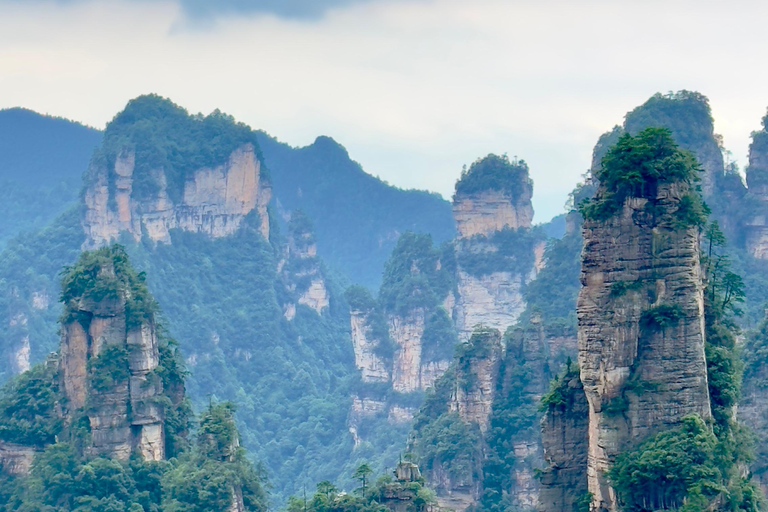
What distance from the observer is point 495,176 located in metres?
137

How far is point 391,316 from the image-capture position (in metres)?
136

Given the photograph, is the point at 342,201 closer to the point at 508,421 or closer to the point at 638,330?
the point at 508,421

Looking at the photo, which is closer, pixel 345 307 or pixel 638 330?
pixel 638 330

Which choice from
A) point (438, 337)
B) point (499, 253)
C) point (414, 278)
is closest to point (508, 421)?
point (438, 337)

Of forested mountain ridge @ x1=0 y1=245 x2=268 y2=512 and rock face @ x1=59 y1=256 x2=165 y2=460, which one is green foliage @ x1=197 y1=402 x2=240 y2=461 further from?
rock face @ x1=59 y1=256 x2=165 y2=460

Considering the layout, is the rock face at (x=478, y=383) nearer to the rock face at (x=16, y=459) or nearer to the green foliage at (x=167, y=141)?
the rock face at (x=16, y=459)

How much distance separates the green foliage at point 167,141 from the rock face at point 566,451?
82.5 metres

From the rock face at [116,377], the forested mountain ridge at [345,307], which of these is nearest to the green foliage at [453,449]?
A: the forested mountain ridge at [345,307]

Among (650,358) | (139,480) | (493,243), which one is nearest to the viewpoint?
(650,358)

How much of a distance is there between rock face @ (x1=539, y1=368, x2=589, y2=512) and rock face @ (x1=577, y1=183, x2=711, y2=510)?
1.06 metres

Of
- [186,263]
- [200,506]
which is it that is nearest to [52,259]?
[186,263]

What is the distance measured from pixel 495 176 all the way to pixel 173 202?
21.5 m

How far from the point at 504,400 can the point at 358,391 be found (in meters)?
43.0

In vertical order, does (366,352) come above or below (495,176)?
below
